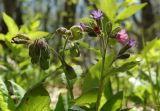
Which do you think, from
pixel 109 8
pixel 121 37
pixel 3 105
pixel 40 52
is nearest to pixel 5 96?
pixel 3 105

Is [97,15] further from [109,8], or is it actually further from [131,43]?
Result: [109,8]

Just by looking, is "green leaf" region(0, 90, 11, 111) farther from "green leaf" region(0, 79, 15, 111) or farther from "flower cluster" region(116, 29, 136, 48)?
"flower cluster" region(116, 29, 136, 48)

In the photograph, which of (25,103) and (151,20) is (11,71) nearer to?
(25,103)

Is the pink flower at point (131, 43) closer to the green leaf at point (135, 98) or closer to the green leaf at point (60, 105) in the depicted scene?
the green leaf at point (60, 105)

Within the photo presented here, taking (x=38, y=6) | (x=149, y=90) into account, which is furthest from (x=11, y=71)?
(x=38, y=6)

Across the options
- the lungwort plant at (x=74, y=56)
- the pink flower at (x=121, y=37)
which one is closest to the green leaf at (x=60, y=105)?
the lungwort plant at (x=74, y=56)

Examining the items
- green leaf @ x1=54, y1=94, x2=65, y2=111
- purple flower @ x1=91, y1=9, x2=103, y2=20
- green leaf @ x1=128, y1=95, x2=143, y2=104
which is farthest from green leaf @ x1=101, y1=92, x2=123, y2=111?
green leaf @ x1=128, y1=95, x2=143, y2=104

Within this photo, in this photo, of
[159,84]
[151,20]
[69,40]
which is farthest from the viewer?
[151,20]
